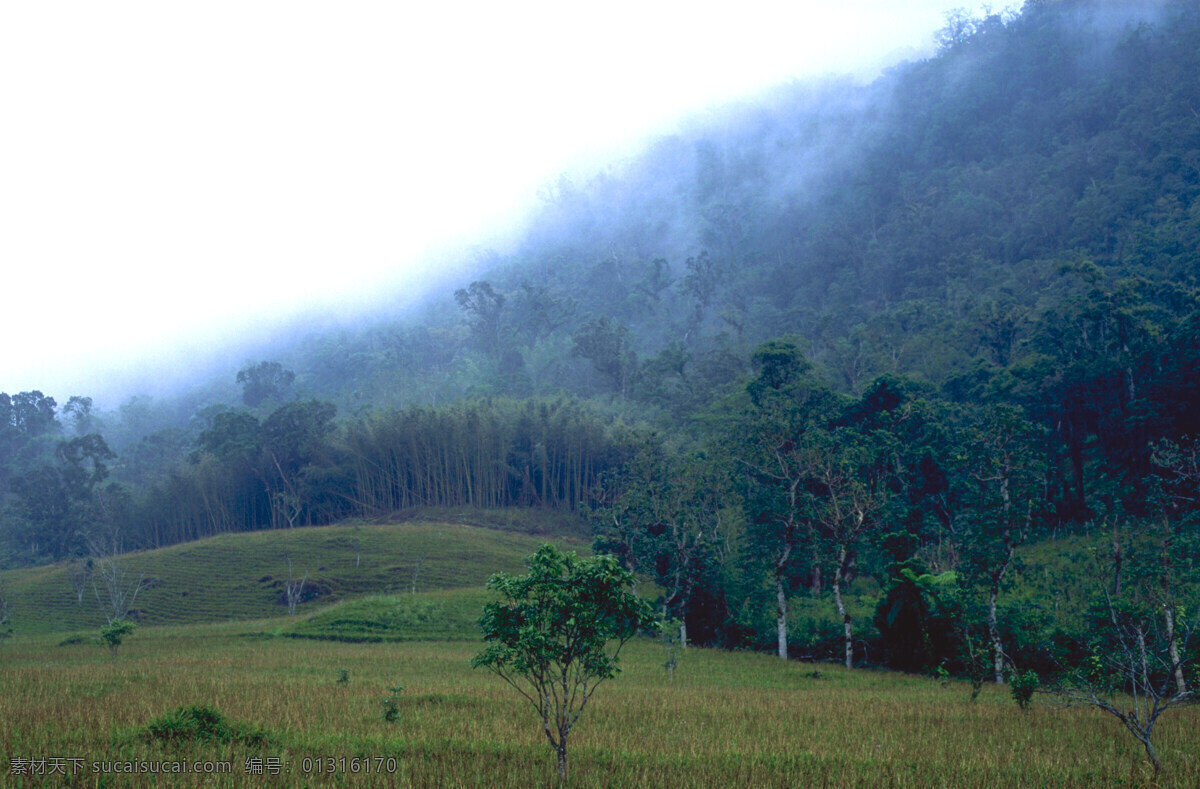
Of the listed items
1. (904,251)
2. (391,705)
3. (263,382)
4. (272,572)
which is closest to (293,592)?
(272,572)

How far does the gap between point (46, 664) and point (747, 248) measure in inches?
5286

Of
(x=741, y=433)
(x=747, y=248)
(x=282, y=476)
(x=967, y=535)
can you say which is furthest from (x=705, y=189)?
(x=967, y=535)

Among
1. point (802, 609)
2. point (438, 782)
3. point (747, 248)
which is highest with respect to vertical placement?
point (747, 248)

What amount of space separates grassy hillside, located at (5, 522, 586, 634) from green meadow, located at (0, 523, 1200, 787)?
16.0 meters

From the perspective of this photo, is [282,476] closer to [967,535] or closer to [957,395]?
[957,395]

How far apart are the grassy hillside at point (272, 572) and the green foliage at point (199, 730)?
35311 millimetres

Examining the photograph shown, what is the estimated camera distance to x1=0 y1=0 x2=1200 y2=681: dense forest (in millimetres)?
29828

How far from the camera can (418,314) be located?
177000 millimetres

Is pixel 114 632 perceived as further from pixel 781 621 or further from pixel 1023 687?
pixel 1023 687

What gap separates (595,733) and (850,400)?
3610 cm

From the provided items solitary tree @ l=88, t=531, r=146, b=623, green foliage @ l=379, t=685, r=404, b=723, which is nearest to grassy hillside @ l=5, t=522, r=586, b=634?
solitary tree @ l=88, t=531, r=146, b=623

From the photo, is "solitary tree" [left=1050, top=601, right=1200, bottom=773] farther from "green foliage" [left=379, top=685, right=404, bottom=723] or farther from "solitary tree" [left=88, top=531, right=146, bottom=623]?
"solitary tree" [left=88, top=531, right=146, bottom=623]

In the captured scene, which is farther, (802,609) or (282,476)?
(282,476)

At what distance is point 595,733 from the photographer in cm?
1327
